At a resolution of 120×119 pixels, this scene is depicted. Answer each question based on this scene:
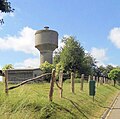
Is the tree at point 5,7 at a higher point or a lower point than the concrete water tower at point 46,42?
lower

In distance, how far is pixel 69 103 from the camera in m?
15.4

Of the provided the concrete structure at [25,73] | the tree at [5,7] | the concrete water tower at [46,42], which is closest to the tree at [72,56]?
the concrete water tower at [46,42]

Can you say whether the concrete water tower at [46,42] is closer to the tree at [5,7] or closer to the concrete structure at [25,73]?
the concrete structure at [25,73]

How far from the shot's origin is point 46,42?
68.1m

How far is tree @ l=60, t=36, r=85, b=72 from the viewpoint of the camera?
235 feet

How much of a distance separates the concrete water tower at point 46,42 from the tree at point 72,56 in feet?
11.9

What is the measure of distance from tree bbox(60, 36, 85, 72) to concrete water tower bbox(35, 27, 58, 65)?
11.9ft

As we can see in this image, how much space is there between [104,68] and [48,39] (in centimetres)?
5092

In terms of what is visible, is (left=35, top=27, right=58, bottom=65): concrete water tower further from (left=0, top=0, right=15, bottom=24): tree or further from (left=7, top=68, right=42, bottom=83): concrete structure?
(left=0, top=0, right=15, bottom=24): tree

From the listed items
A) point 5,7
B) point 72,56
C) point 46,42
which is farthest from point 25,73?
point 5,7

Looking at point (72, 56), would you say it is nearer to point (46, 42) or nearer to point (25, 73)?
point (46, 42)

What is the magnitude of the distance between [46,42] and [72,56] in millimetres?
7569

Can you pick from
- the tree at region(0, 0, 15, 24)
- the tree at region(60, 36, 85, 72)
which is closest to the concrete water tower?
the tree at region(60, 36, 85, 72)

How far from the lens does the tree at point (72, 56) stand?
7168cm
